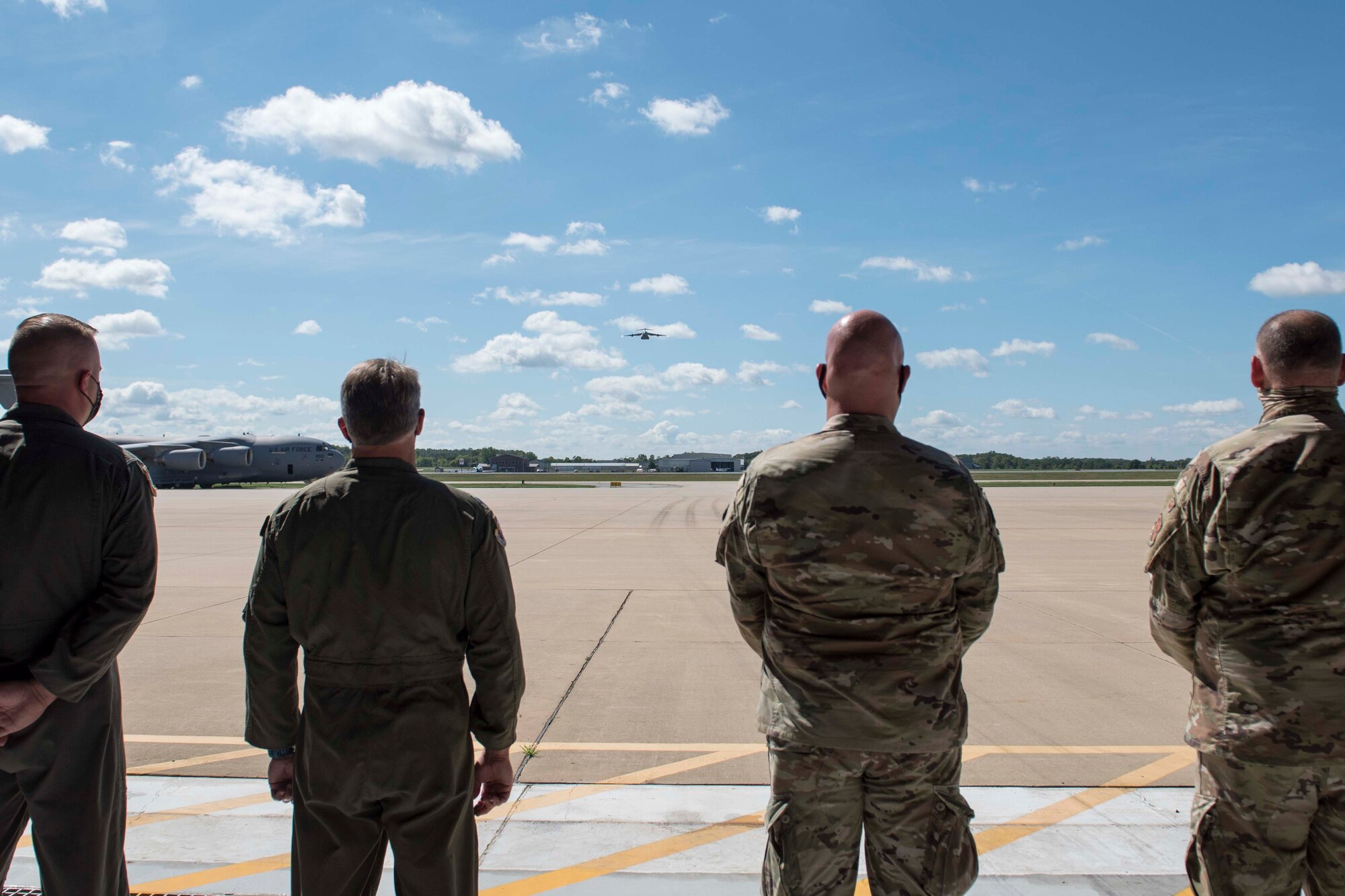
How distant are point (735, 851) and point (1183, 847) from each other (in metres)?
2.11

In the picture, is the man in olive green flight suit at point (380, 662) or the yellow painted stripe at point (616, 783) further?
the yellow painted stripe at point (616, 783)

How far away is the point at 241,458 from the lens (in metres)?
45.7

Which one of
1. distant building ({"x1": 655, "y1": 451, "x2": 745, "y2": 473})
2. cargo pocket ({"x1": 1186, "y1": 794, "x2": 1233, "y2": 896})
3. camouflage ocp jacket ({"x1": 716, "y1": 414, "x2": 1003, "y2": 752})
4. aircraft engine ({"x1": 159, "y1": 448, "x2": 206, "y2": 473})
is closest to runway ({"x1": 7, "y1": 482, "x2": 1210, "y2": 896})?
cargo pocket ({"x1": 1186, "y1": 794, "x2": 1233, "y2": 896})

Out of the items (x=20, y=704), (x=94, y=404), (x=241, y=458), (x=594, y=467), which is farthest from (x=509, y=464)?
(x=20, y=704)

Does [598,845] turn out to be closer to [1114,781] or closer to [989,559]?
[989,559]

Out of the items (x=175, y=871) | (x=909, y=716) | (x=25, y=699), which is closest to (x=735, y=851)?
(x=909, y=716)

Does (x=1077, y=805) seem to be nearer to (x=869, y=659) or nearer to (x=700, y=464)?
(x=869, y=659)

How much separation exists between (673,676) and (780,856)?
13.9 feet

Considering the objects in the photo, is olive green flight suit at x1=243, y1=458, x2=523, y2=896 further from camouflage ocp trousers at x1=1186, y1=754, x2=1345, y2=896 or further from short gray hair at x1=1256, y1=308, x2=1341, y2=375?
short gray hair at x1=1256, y1=308, x2=1341, y2=375

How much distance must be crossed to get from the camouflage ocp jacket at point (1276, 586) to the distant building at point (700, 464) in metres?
107

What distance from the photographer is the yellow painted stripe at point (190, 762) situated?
4.73m

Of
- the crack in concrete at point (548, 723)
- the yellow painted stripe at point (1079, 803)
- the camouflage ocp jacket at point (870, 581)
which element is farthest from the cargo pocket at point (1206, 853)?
the crack in concrete at point (548, 723)

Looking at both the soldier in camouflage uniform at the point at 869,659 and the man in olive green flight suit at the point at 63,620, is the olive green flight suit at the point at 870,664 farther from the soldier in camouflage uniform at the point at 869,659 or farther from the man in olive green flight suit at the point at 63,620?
the man in olive green flight suit at the point at 63,620

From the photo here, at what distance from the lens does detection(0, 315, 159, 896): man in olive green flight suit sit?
8.76 ft
